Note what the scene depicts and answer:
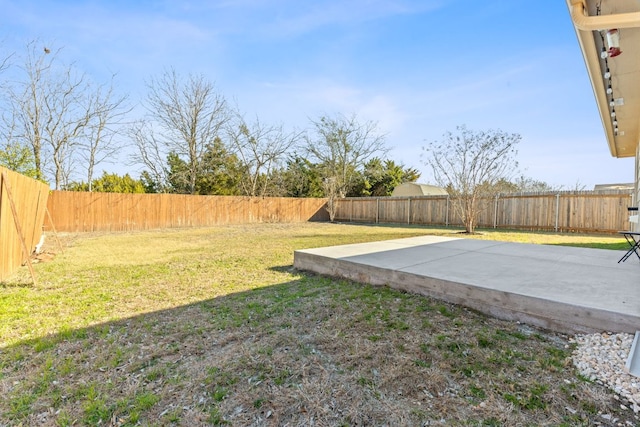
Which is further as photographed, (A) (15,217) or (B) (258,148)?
(B) (258,148)

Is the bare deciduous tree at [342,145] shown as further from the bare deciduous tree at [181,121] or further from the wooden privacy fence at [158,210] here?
the bare deciduous tree at [181,121]

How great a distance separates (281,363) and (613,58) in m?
4.46

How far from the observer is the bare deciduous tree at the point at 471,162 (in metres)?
9.43

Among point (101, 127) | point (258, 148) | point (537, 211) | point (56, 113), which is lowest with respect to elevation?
point (537, 211)

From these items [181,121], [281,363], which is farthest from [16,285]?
[181,121]

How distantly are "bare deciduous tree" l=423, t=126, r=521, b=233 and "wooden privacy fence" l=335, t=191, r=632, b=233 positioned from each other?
119 centimetres

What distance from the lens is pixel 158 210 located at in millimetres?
12672

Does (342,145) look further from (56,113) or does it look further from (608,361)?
(608,361)

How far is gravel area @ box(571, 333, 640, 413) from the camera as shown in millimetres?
1546

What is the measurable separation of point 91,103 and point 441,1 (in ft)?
47.4

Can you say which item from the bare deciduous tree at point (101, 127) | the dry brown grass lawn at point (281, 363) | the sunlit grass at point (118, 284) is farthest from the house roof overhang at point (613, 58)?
the bare deciduous tree at point (101, 127)

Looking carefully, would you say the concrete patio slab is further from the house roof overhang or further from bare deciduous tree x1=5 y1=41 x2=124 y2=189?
bare deciduous tree x1=5 y1=41 x2=124 y2=189

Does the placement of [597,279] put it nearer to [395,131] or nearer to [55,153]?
[55,153]

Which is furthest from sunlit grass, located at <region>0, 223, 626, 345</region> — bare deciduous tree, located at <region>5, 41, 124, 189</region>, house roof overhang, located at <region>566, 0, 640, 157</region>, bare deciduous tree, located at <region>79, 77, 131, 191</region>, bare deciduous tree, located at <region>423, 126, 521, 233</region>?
bare deciduous tree, located at <region>79, 77, 131, 191</region>
